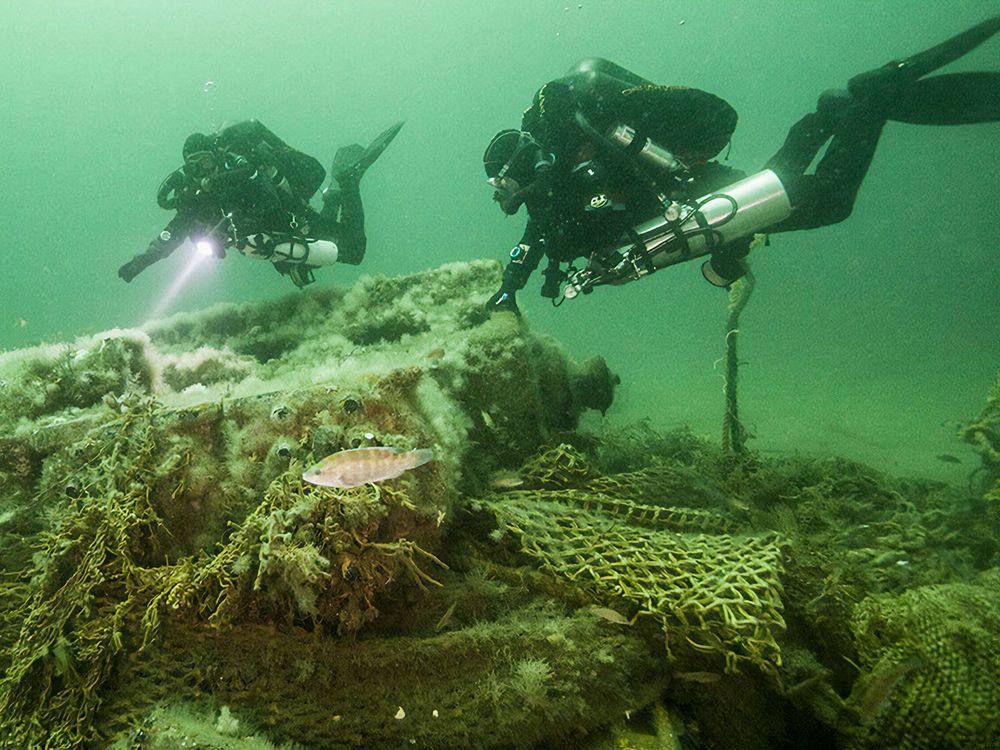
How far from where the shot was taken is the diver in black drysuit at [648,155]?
5688 mm

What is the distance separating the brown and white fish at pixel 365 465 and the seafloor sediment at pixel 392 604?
20cm

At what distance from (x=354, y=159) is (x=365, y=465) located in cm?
985

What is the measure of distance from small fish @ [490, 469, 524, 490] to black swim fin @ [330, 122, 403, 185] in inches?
316

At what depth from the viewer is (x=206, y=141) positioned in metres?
7.40

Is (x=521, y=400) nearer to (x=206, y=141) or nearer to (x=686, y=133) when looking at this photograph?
(x=686, y=133)

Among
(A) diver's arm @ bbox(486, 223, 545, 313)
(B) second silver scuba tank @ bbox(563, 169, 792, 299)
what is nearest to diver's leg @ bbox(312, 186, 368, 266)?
(A) diver's arm @ bbox(486, 223, 545, 313)

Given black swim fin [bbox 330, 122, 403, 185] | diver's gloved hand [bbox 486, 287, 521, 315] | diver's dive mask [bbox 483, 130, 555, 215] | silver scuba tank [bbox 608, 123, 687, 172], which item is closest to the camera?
diver's gloved hand [bbox 486, 287, 521, 315]

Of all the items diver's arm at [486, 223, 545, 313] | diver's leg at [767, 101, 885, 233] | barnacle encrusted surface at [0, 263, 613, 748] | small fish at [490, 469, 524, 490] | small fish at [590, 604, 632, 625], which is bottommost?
small fish at [590, 604, 632, 625]

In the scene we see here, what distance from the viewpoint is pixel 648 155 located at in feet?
18.7

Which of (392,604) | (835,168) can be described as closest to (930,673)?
(392,604)

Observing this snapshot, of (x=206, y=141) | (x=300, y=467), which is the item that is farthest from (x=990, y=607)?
(x=206, y=141)

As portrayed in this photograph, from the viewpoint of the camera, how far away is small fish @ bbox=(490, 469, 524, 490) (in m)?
4.04

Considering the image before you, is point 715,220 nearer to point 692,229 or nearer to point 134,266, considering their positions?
point 692,229

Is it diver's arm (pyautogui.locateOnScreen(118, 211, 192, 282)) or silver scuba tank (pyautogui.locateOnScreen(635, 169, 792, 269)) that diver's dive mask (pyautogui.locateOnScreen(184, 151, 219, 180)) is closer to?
diver's arm (pyautogui.locateOnScreen(118, 211, 192, 282))
